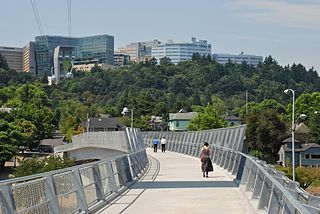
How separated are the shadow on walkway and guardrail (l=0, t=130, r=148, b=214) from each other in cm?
103

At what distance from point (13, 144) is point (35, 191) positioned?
104 m

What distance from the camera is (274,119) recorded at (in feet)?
370

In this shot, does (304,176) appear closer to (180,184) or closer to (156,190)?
(180,184)

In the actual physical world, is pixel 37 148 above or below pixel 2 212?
below

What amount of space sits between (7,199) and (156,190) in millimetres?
13150

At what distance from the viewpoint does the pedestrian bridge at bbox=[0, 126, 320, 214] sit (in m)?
12.2

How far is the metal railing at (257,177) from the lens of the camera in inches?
432

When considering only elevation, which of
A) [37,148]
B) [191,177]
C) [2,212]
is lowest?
[37,148]

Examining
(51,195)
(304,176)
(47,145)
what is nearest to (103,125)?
(47,145)

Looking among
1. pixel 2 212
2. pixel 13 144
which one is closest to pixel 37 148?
pixel 13 144

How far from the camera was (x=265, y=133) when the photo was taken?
365 ft

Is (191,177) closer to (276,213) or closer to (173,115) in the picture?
(276,213)

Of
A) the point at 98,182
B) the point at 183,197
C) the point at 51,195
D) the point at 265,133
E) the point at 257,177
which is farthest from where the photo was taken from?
the point at 265,133

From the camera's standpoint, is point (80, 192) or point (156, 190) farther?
point (156, 190)
